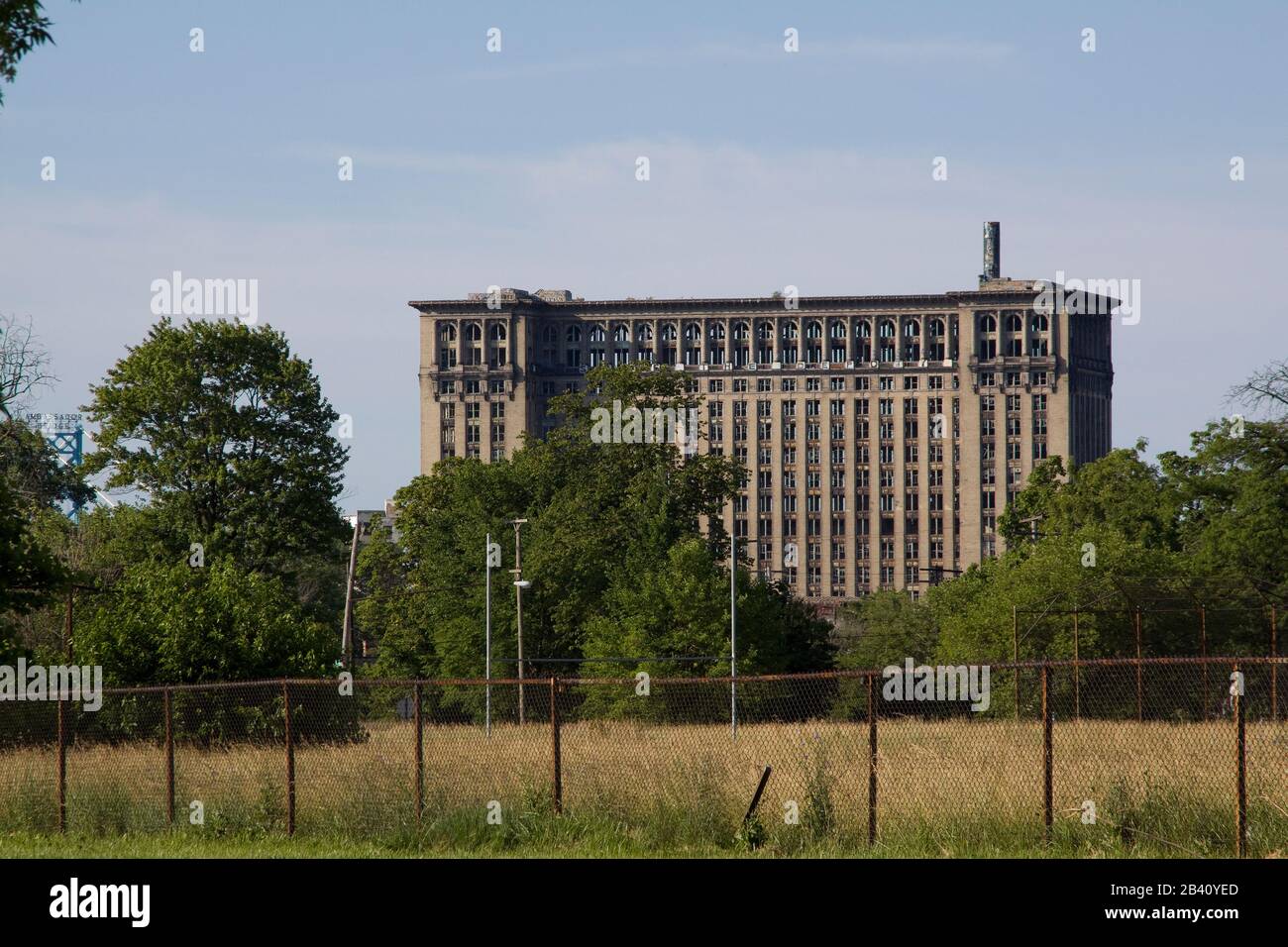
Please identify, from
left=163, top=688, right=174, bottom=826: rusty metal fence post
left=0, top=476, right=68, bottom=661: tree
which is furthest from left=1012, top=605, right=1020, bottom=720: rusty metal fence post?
left=0, top=476, right=68, bottom=661: tree

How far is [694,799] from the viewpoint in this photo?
17047 mm

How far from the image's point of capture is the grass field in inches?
Answer: 623

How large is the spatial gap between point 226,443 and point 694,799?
47.6 meters

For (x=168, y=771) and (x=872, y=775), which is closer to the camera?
(x=872, y=775)

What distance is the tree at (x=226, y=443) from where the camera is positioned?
60.2 meters

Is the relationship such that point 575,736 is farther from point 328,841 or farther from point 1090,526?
point 1090,526

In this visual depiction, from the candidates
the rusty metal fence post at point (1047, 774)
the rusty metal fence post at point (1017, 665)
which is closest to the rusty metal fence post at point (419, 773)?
the rusty metal fence post at point (1017, 665)

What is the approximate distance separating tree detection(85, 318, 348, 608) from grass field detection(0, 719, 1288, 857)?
129ft

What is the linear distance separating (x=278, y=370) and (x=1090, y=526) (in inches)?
1346

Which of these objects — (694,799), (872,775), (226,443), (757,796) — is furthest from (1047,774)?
(226,443)

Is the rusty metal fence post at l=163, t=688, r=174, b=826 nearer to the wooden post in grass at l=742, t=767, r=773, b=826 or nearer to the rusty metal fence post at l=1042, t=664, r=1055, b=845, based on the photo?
the wooden post in grass at l=742, t=767, r=773, b=826

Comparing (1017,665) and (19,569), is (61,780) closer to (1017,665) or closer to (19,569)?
(19,569)

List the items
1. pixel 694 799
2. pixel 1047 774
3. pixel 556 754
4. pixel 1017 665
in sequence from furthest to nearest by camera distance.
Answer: pixel 556 754 → pixel 694 799 → pixel 1017 665 → pixel 1047 774
